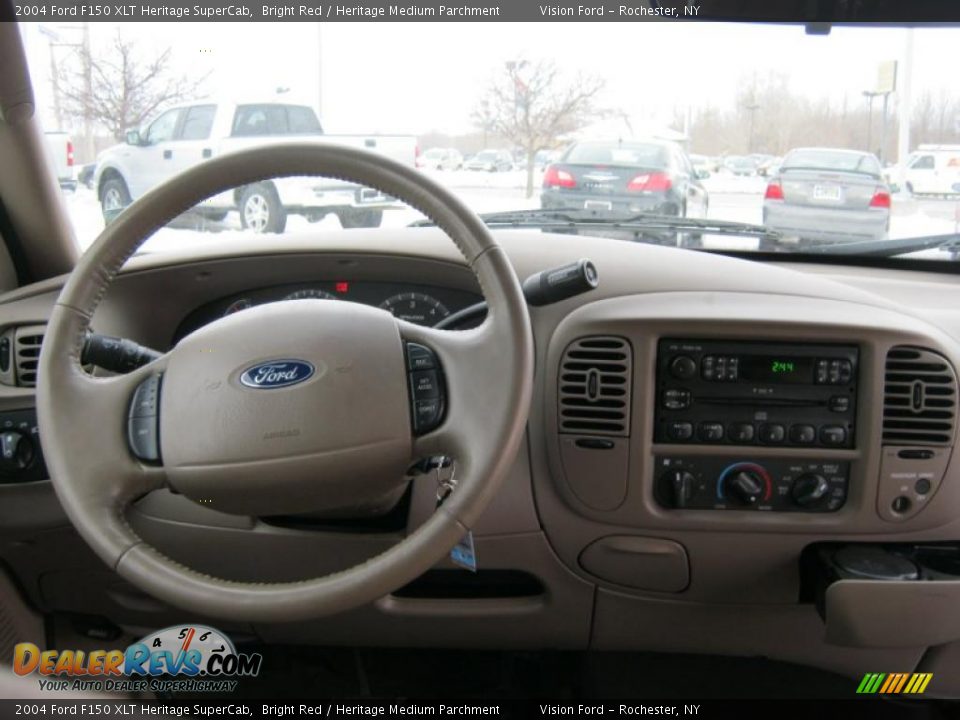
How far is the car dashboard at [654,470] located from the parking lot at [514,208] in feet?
0.47

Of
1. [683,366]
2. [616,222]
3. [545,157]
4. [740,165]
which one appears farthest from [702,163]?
[683,366]

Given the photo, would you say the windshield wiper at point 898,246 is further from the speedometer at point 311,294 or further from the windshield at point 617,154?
Result: the speedometer at point 311,294

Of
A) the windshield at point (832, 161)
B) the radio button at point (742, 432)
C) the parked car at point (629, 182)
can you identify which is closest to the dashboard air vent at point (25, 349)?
the parked car at point (629, 182)

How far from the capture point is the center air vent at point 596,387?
192 centimetres

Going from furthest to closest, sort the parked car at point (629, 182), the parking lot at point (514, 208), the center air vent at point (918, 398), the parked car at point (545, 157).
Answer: the parked car at point (545, 157), the parked car at point (629, 182), the parking lot at point (514, 208), the center air vent at point (918, 398)

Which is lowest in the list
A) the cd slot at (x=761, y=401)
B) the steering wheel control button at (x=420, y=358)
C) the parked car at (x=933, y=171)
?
the cd slot at (x=761, y=401)

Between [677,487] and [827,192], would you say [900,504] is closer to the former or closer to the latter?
[677,487]

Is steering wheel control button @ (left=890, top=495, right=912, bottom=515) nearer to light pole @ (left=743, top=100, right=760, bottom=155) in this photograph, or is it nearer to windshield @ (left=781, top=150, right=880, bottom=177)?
windshield @ (left=781, top=150, right=880, bottom=177)

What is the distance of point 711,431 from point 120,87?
1925mm

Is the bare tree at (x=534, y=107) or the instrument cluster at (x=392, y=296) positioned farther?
the bare tree at (x=534, y=107)

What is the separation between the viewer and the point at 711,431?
195 cm

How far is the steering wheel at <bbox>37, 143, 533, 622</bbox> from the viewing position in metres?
1.39

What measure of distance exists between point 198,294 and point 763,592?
164cm

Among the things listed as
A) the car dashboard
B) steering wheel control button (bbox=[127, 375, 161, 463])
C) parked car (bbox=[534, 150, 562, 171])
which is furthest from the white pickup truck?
steering wheel control button (bbox=[127, 375, 161, 463])
